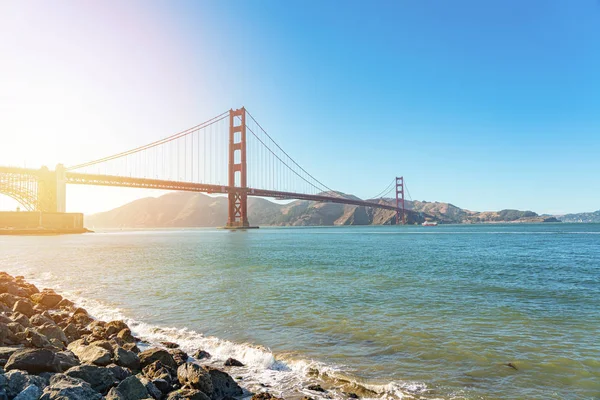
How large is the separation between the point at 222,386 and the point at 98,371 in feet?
5.55

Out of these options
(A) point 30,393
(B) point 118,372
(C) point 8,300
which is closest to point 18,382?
(A) point 30,393

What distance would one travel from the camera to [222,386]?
538 centimetres

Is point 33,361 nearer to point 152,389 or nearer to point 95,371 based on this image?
point 95,371

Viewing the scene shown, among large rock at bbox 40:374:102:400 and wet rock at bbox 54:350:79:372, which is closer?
large rock at bbox 40:374:102:400

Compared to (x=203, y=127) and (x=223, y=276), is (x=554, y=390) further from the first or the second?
(x=203, y=127)

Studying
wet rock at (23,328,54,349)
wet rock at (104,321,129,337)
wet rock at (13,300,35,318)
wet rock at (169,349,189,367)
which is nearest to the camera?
wet rock at (23,328,54,349)

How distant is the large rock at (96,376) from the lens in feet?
15.8

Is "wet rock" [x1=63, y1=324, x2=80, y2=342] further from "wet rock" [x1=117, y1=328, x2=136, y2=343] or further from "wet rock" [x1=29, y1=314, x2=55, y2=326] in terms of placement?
"wet rock" [x1=117, y1=328, x2=136, y2=343]

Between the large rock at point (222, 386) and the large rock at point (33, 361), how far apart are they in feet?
6.93

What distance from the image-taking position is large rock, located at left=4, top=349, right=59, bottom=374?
494cm

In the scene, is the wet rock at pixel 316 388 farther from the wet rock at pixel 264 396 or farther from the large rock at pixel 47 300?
the large rock at pixel 47 300

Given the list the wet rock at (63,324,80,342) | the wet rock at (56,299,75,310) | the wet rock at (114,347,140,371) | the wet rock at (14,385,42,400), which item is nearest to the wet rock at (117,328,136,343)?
the wet rock at (63,324,80,342)

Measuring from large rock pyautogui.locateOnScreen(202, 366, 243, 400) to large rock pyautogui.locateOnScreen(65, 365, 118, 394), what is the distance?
129 centimetres

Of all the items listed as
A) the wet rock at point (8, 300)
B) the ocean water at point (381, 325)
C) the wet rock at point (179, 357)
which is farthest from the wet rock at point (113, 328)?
the wet rock at point (8, 300)
